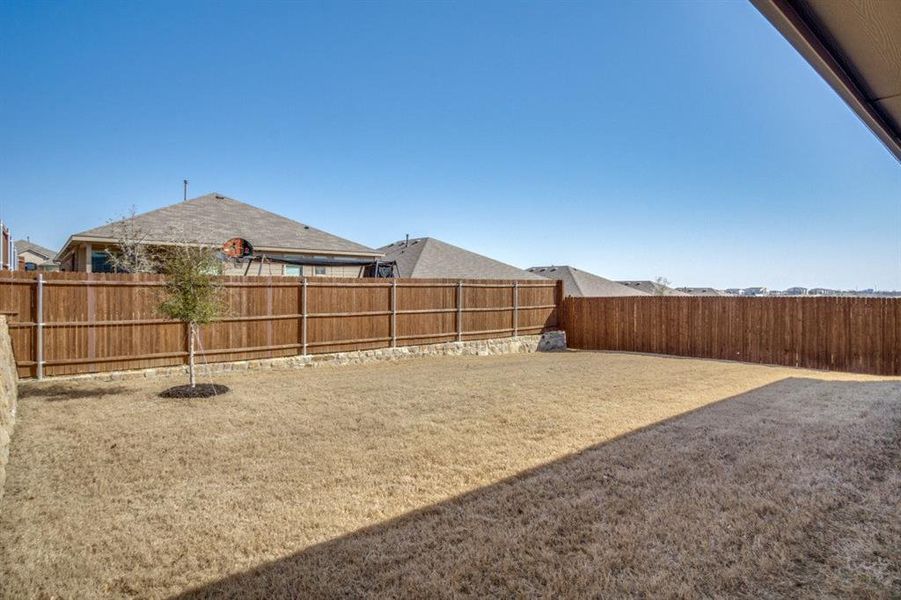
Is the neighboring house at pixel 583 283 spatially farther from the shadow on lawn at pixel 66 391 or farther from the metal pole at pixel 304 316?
the shadow on lawn at pixel 66 391

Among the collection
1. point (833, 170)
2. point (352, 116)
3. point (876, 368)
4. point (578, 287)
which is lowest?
point (876, 368)

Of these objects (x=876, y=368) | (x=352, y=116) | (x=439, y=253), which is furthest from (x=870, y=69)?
(x=439, y=253)

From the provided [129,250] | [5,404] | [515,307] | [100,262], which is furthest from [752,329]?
[100,262]

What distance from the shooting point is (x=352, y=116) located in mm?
14773

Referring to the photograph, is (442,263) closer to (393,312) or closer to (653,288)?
(393,312)

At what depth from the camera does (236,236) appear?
1462 centimetres

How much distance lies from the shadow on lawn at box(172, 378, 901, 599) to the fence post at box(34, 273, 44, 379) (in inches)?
309

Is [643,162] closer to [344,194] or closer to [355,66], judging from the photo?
[355,66]

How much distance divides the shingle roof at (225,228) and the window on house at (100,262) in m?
0.86

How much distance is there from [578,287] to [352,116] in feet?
50.6

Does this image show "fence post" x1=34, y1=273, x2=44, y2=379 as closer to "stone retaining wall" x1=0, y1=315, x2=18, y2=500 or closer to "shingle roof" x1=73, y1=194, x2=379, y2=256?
"stone retaining wall" x1=0, y1=315, x2=18, y2=500

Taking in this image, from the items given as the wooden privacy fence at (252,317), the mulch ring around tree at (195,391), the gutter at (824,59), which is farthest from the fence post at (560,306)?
the gutter at (824,59)

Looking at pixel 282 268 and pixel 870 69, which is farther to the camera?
pixel 282 268

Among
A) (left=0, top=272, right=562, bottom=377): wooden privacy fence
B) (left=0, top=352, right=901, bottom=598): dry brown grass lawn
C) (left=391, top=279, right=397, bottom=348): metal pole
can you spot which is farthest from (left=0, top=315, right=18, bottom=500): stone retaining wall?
(left=391, top=279, right=397, bottom=348): metal pole
